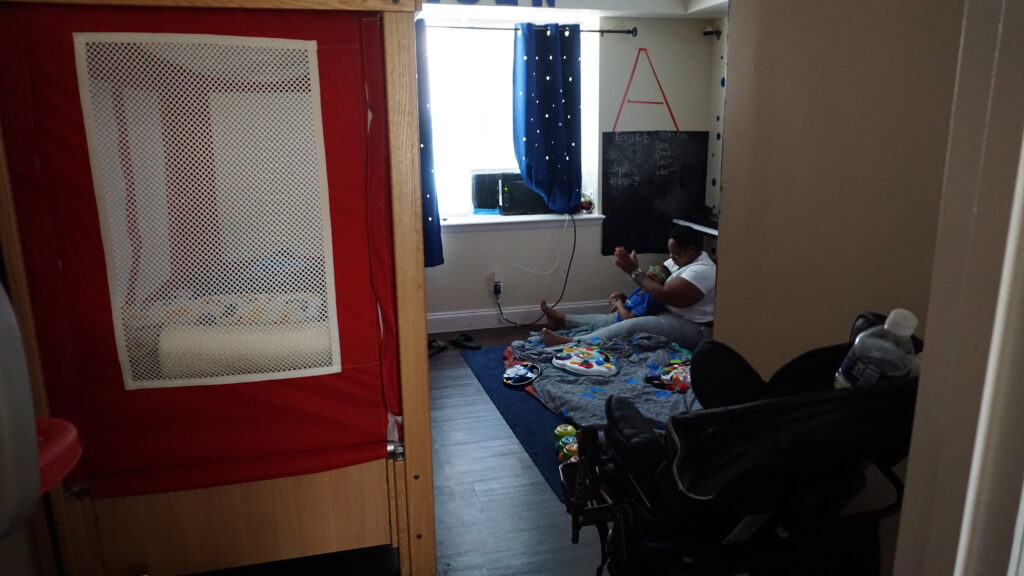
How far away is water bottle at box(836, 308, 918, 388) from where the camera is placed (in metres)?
0.94

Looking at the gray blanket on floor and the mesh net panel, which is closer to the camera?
the mesh net panel

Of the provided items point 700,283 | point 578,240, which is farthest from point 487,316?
point 700,283

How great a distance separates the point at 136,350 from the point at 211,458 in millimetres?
316

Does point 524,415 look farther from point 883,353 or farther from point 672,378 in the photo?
point 883,353

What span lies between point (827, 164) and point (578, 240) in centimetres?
312

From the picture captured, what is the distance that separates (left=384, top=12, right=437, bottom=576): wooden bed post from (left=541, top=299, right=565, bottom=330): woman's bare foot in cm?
247

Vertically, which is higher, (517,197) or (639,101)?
(639,101)

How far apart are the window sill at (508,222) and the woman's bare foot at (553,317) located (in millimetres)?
523

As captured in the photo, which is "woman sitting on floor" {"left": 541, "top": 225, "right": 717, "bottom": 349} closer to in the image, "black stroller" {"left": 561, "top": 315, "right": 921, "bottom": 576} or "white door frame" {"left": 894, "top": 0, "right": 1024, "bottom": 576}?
"black stroller" {"left": 561, "top": 315, "right": 921, "bottom": 576}

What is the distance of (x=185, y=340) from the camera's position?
1.56 m

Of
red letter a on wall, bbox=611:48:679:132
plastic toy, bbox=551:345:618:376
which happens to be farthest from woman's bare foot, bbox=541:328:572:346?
red letter a on wall, bbox=611:48:679:132

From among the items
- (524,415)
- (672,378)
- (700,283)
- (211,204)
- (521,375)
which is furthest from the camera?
(700,283)

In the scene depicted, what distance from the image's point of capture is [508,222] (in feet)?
14.1

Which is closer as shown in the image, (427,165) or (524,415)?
(524,415)
